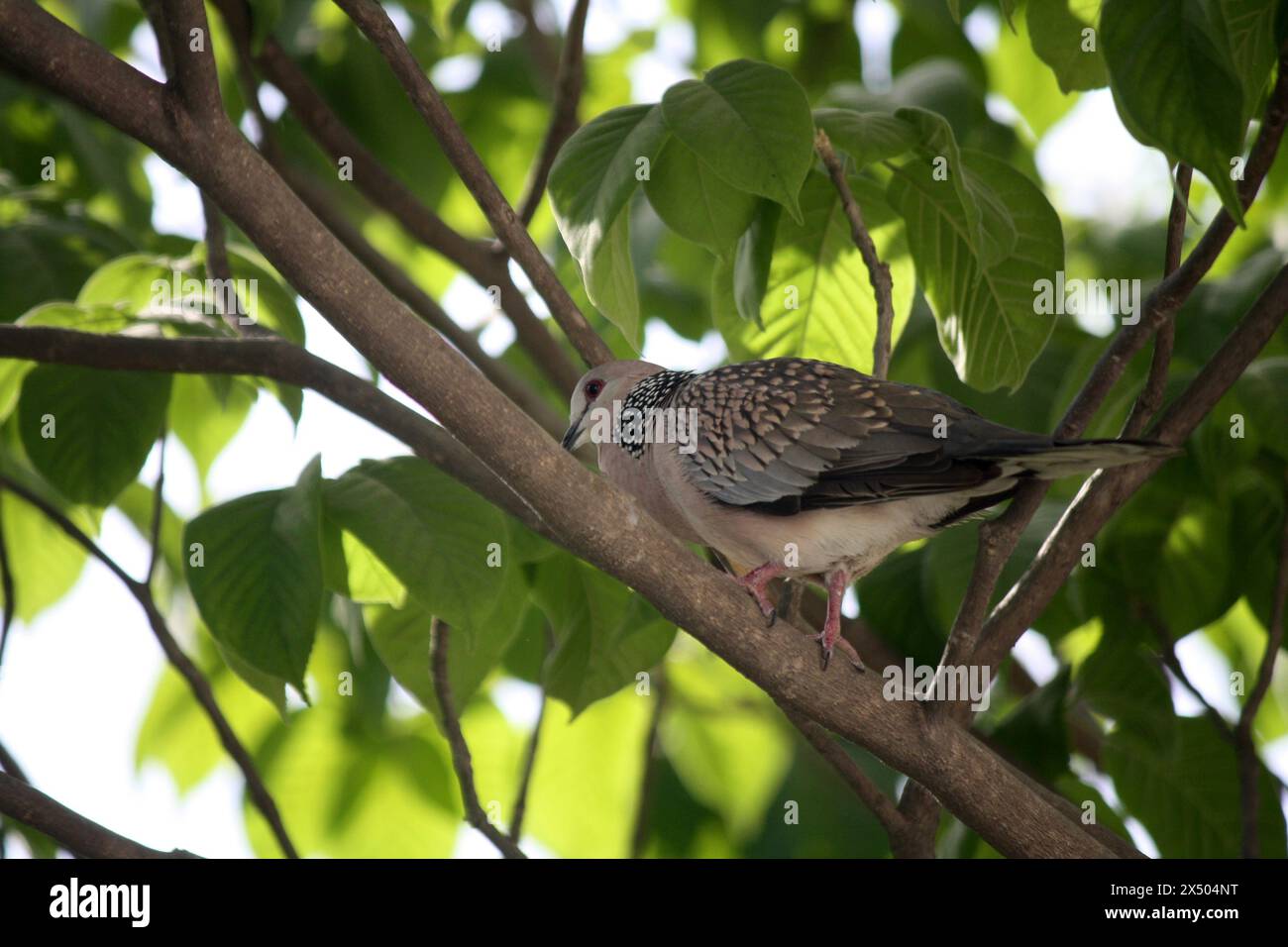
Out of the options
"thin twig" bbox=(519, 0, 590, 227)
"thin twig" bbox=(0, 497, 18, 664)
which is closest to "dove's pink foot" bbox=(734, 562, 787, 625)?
"thin twig" bbox=(519, 0, 590, 227)

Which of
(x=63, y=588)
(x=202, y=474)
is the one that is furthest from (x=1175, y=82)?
(x=63, y=588)

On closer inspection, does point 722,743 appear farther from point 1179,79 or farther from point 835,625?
point 1179,79

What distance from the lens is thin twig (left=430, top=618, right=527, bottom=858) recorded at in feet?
9.54

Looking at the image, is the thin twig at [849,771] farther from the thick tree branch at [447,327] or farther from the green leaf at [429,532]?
the thick tree branch at [447,327]

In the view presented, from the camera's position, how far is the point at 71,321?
3.08 meters

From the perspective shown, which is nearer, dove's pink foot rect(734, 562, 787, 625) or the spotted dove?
the spotted dove

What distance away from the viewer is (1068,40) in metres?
3.12

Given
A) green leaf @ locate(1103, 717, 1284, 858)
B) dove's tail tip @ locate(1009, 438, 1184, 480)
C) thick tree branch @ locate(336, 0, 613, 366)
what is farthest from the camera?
green leaf @ locate(1103, 717, 1284, 858)

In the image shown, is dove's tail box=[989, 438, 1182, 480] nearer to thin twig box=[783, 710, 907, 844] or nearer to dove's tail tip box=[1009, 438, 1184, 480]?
dove's tail tip box=[1009, 438, 1184, 480]

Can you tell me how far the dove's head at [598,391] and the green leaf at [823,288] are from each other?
0.28m

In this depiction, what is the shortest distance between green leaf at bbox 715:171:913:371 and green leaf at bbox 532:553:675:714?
0.73 meters

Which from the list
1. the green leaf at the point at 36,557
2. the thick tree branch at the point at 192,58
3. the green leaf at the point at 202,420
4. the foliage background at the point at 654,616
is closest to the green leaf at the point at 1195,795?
the foliage background at the point at 654,616

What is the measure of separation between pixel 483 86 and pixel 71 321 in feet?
8.11
